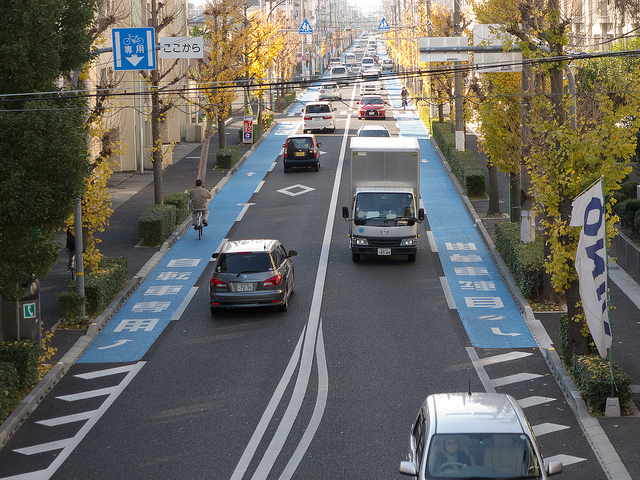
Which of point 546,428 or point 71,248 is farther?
point 71,248

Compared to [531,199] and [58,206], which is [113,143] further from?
[531,199]

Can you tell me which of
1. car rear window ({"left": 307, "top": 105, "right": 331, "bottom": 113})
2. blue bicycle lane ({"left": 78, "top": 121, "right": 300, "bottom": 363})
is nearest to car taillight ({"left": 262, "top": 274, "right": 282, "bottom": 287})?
blue bicycle lane ({"left": 78, "top": 121, "right": 300, "bottom": 363})

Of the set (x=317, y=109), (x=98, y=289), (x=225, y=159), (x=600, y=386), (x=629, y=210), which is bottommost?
(x=600, y=386)

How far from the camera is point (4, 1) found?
13.8 metres

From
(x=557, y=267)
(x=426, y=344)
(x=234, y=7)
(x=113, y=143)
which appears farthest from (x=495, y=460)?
(x=234, y=7)

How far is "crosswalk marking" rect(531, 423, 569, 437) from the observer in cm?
1342

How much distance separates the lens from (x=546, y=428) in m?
13.6

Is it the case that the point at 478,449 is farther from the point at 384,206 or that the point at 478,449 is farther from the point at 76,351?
the point at 384,206

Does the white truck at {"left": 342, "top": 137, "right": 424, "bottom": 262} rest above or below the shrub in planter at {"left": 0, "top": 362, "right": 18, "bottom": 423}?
above

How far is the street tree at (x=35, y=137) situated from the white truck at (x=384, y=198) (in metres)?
11.7

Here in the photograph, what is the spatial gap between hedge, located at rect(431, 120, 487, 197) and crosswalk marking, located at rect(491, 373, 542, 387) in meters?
18.3

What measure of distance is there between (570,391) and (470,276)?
30.4 feet

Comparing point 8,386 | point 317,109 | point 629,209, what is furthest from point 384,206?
point 317,109

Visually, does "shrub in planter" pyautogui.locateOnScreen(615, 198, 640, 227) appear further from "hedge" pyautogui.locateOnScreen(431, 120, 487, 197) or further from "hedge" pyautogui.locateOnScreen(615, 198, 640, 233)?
"hedge" pyautogui.locateOnScreen(431, 120, 487, 197)
